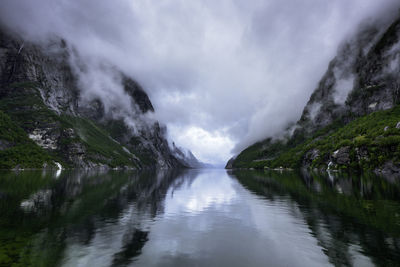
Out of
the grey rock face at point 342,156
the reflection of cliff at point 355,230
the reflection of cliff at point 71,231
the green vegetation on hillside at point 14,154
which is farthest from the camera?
the green vegetation on hillside at point 14,154

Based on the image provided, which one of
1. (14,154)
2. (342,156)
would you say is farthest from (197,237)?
(14,154)

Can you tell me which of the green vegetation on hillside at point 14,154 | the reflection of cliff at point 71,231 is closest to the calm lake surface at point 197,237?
the reflection of cliff at point 71,231

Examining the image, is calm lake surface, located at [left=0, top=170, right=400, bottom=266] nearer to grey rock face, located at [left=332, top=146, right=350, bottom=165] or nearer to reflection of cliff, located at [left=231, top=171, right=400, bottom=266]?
reflection of cliff, located at [left=231, top=171, right=400, bottom=266]

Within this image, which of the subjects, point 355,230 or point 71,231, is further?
point 355,230

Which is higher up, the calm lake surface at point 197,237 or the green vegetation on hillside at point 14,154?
the green vegetation on hillside at point 14,154

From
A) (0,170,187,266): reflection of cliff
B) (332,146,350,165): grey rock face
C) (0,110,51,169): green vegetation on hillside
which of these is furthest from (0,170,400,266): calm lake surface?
(0,110,51,169): green vegetation on hillside

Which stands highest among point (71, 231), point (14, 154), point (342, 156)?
point (14, 154)

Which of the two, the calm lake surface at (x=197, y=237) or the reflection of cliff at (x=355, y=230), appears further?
the reflection of cliff at (x=355, y=230)

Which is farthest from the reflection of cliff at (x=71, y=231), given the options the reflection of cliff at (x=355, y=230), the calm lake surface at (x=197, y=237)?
the reflection of cliff at (x=355, y=230)

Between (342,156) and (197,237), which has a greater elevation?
(342,156)

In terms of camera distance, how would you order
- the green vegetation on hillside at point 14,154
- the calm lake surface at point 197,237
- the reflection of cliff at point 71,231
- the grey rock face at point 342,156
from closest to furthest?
the calm lake surface at point 197,237 → the reflection of cliff at point 71,231 → the grey rock face at point 342,156 → the green vegetation on hillside at point 14,154

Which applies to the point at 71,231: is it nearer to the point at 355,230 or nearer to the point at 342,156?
the point at 355,230

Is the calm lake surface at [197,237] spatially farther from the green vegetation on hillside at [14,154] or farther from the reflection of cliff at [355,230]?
the green vegetation on hillside at [14,154]

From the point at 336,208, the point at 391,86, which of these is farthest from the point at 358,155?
the point at 336,208
